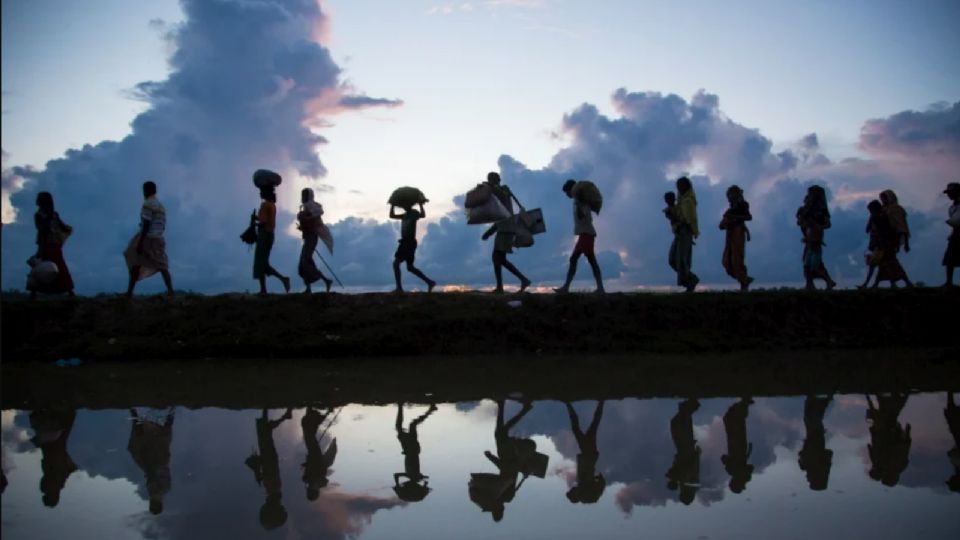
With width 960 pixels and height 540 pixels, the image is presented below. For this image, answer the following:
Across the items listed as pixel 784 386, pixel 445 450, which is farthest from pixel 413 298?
pixel 445 450

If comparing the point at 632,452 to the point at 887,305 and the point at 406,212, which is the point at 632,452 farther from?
the point at 887,305

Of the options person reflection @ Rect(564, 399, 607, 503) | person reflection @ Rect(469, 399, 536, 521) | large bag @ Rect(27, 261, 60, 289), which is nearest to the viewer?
person reflection @ Rect(469, 399, 536, 521)

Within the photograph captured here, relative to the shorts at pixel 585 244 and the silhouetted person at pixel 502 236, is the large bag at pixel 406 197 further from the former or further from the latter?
the shorts at pixel 585 244

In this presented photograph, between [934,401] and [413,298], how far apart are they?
8097mm

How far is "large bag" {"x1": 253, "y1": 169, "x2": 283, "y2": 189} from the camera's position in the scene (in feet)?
44.7

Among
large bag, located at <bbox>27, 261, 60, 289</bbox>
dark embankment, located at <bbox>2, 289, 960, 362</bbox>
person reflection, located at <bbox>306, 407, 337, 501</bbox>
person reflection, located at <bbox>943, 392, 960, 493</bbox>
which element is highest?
large bag, located at <bbox>27, 261, 60, 289</bbox>

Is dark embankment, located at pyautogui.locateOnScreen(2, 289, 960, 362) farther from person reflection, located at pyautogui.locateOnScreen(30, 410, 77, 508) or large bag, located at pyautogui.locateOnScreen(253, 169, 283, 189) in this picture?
person reflection, located at pyautogui.locateOnScreen(30, 410, 77, 508)

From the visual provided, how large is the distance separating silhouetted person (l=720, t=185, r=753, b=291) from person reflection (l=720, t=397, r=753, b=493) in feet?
25.2

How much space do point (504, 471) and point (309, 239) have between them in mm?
9591

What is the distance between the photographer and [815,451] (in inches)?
234

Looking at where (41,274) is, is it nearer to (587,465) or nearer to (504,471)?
(504,471)

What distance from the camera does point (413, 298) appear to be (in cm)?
1330

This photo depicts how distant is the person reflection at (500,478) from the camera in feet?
15.4

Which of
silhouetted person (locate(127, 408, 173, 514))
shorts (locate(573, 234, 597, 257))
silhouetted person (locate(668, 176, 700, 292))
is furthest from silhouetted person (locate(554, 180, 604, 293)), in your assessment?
silhouetted person (locate(127, 408, 173, 514))
